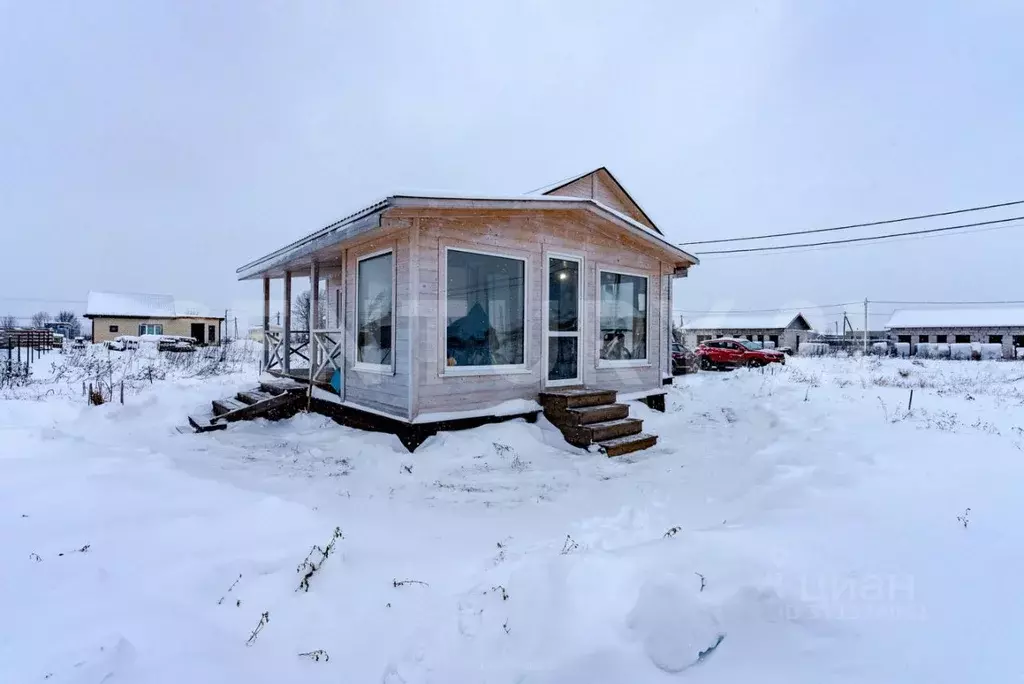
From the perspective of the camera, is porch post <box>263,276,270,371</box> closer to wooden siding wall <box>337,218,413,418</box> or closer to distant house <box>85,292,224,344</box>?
wooden siding wall <box>337,218,413,418</box>

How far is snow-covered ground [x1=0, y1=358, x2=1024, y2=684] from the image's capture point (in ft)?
6.52

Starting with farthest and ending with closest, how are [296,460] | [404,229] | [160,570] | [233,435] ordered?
[233,435], [404,229], [296,460], [160,570]

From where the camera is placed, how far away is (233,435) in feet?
21.6

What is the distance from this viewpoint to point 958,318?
39188 millimetres

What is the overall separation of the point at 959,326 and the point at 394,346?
4989 centimetres

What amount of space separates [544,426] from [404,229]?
342 centimetres

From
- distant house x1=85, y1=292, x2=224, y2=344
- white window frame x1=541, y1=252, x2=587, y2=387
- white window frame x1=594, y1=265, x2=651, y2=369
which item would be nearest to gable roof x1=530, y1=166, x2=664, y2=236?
white window frame x1=594, y1=265, x2=651, y2=369

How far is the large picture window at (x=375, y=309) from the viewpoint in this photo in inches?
250

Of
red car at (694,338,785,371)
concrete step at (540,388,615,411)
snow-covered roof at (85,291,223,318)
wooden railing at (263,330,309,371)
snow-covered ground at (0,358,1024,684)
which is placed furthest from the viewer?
snow-covered roof at (85,291,223,318)

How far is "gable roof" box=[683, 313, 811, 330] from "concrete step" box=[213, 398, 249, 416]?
1673 inches

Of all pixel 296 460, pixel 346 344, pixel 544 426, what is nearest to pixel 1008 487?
pixel 544 426

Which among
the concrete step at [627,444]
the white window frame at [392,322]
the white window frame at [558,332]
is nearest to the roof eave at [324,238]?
the white window frame at [392,322]

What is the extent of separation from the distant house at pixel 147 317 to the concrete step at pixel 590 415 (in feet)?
130

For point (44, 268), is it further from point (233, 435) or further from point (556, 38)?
point (233, 435)
